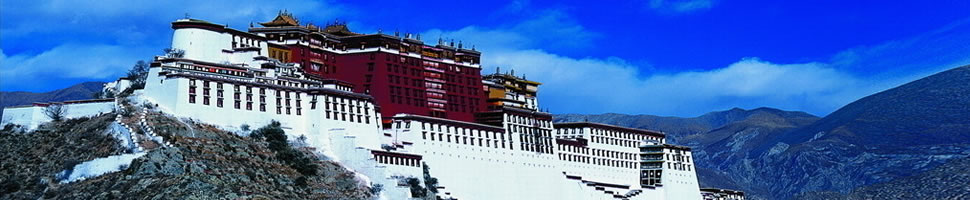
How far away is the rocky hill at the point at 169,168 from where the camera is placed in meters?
101

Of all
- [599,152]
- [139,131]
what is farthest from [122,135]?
[599,152]

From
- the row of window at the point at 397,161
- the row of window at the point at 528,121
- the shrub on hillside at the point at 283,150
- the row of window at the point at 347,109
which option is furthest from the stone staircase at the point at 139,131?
the row of window at the point at 528,121

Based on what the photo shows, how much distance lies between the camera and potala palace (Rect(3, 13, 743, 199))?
115938mm

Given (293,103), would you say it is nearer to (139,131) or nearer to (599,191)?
(139,131)

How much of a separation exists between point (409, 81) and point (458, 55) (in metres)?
8.96

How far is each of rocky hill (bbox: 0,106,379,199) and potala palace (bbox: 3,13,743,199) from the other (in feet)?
7.60

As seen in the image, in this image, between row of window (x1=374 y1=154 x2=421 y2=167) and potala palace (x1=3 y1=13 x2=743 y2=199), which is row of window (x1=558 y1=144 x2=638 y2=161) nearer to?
potala palace (x1=3 y1=13 x2=743 y2=199)

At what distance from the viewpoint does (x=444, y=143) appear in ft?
423

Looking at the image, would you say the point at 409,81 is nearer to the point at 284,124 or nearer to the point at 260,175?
the point at 284,124

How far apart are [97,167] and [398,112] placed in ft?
116

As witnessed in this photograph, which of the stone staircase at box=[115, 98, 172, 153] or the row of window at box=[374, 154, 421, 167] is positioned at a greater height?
the stone staircase at box=[115, 98, 172, 153]

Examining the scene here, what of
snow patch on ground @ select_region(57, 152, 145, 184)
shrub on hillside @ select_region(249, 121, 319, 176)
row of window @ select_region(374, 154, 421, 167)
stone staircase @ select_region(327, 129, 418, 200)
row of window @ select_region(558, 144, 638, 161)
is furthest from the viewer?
row of window @ select_region(558, 144, 638, 161)

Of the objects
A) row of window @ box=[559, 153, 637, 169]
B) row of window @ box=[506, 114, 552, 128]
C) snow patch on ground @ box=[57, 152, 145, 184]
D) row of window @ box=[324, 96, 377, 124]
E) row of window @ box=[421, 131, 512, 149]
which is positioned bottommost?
row of window @ box=[559, 153, 637, 169]

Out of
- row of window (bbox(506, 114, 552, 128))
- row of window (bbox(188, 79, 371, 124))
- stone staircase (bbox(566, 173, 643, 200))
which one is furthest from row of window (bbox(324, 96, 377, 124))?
stone staircase (bbox(566, 173, 643, 200))
